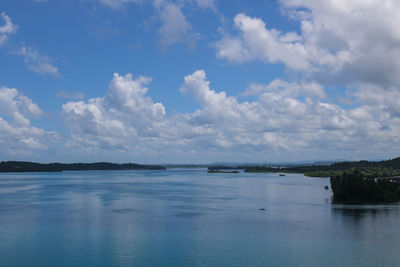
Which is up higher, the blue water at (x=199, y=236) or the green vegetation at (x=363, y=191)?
the green vegetation at (x=363, y=191)

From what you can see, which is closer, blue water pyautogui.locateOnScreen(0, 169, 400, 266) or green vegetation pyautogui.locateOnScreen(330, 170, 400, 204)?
blue water pyautogui.locateOnScreen(0, 169, 400, 266)

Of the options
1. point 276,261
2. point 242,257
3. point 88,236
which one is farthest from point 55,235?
point 276,261

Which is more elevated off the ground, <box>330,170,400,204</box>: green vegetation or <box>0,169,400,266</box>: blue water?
<box>330,170,400,204</box>: green vegetation

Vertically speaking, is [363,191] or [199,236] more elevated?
[363,191]

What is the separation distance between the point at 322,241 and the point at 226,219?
15571 mm

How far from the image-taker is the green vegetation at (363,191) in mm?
68188

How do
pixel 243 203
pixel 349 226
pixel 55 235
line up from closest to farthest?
pixel 55 235 → pixel 349 226 → pixel 243 203

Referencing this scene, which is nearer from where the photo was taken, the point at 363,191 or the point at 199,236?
the point at 199,236

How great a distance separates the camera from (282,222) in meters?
47.7

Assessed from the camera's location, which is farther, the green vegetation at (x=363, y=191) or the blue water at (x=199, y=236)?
the green vegetation at (x=363, y=191)

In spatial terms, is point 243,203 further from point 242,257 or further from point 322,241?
point 242,257

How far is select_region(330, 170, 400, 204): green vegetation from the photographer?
68.2 m

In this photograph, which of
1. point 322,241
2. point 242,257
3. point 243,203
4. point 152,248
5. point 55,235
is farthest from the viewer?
point 243,203

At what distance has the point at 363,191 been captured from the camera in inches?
2709
